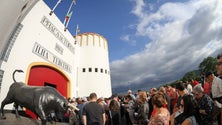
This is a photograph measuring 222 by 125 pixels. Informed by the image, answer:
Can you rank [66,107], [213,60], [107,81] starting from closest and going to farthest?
[66,107], [107,81], [213,60]

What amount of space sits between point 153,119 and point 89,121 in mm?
1622

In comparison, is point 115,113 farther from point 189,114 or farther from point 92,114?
point 189,114

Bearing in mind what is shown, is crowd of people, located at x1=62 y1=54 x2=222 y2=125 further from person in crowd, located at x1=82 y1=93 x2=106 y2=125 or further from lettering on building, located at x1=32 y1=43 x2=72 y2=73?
lettering on building, located at x1=32 y1=43 x2=72 y2=73

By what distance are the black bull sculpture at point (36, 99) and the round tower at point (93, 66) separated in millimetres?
13052

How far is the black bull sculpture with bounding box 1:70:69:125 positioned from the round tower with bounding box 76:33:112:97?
13.1 m

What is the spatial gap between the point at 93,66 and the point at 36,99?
48.3 ft

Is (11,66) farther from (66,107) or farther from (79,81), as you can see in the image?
(79,81)

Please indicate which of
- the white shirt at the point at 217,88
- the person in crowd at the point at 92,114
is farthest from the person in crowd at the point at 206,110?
the person in crowd at the point at 92,114

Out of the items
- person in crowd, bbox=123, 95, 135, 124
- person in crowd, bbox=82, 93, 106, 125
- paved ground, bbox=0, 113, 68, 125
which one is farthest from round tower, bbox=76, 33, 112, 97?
paved ground, bbox=0, 113, 68, 125

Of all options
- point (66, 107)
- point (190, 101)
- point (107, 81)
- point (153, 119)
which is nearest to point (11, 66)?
point (66, 107)

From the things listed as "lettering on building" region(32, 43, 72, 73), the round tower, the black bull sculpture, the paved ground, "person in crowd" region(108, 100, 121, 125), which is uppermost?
the round tower

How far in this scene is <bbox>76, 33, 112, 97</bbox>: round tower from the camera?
48.8 feet

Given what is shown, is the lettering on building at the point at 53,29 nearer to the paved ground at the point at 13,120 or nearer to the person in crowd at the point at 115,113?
the paved ground at the point at 13,120

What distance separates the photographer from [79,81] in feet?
47.6
